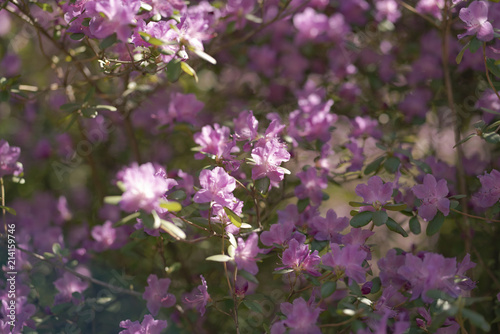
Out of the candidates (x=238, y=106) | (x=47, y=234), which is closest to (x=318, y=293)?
(x=47, y=234)

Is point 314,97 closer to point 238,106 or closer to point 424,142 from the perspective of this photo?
point 238,106

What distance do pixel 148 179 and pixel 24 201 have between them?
1.62m

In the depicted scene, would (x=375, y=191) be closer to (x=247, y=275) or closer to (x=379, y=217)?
(x=379, y=217)

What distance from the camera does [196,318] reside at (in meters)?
1.50

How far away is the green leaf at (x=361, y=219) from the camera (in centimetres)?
112

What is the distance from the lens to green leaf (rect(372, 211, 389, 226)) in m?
1.11

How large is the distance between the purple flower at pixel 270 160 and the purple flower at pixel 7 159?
72 cm

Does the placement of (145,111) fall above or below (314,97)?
below

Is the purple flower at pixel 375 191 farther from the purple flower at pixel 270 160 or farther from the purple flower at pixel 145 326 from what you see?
the purple flower at pixel 145 326

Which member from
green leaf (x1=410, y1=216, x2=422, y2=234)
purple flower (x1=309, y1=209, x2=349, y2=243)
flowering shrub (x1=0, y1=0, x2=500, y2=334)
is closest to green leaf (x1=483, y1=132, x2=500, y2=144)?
flowering shrub (x1=0, y1=0, x2=500, y2=334)

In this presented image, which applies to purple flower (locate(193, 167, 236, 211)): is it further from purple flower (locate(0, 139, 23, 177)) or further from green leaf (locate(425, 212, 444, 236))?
purple flower (locate(0, 139, 23, 177))

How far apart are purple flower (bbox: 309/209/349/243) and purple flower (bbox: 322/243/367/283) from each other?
175 mm

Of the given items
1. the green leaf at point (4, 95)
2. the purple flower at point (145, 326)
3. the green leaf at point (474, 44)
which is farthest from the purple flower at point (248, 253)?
the green leaf at point (4, 95)

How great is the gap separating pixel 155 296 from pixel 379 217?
641 millimetres
